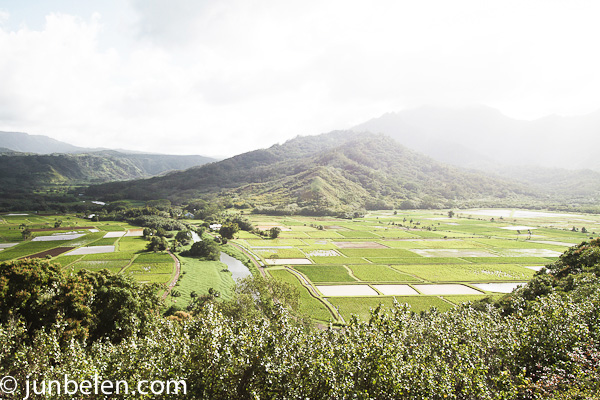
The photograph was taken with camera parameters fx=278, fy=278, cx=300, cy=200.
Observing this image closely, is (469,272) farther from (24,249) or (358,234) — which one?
(24,249)

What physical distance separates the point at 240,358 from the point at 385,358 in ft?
29.7

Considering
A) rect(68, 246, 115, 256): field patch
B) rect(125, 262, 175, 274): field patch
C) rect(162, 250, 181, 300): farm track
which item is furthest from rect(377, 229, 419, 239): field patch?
rect(68, 246, 115, 256): field patch

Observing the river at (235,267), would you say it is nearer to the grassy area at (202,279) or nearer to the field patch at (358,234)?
the grassy area at (202,279)

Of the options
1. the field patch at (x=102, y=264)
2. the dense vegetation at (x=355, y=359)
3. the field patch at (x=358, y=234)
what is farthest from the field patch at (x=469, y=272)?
the field patch at (x=102, y=264)

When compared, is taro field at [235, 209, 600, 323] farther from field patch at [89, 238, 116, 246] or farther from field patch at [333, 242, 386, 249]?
field patch at [89, 238, 116, 246]

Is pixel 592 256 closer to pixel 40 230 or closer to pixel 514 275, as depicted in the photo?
pixel 514 275

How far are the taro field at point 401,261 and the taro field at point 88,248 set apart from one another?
93.7ft

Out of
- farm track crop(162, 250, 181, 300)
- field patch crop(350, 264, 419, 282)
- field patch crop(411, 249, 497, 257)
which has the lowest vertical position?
farm track crop(162, 250, 181, 300)

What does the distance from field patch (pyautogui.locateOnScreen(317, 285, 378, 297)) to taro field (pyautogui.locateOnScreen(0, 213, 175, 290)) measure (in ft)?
115

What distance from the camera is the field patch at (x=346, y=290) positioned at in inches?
2293

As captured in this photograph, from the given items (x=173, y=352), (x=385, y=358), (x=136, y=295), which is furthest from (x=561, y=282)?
(x=136, y=295)

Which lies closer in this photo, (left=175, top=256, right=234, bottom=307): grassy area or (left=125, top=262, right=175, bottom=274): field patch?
(left=175, top=256, right=234, bottom=307): grassy area

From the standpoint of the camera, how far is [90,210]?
509 ft

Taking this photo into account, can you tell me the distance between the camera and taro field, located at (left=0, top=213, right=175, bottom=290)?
66750 millimetres
